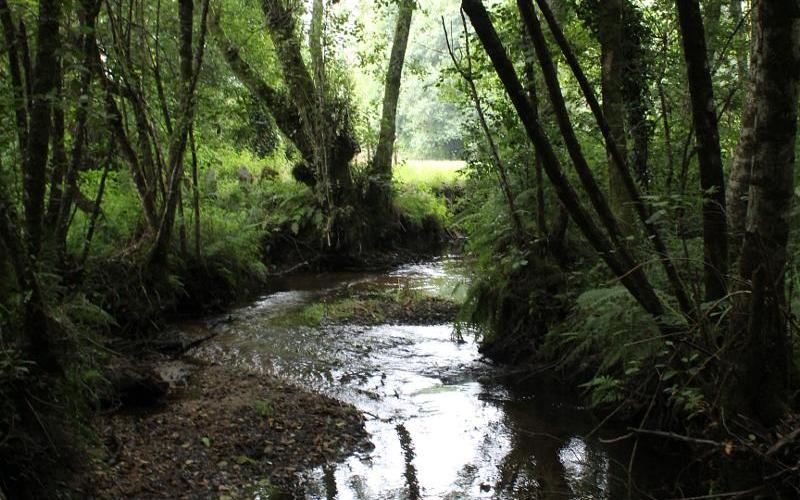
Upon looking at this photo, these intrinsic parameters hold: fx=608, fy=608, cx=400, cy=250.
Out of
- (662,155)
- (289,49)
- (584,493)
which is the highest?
(289,49)

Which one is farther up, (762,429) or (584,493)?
A: (762,429)

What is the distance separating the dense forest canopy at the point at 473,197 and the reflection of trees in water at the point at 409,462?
1.66 m

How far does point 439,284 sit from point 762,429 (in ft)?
32.9

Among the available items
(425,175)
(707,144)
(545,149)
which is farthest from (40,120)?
(425,175)

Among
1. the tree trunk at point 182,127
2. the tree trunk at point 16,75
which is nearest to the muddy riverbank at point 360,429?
the tree trunk at point 182,127

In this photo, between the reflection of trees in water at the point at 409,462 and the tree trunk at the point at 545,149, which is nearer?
the tree trunk at the point at 545,149

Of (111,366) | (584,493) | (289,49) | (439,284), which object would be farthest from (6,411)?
(289,49)

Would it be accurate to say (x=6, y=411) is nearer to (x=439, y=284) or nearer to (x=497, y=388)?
(x=497, y=388)

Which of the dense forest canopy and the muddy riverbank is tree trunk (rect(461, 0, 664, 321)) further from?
the muddy riverbank

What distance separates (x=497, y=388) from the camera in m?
7.14

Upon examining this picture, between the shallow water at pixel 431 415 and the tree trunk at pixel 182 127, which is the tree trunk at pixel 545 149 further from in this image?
the tree trunk at pixel 182 127

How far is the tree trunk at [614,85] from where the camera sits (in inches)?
249

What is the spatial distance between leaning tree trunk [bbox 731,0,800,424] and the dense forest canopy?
0.01m

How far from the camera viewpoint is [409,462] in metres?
5.31
